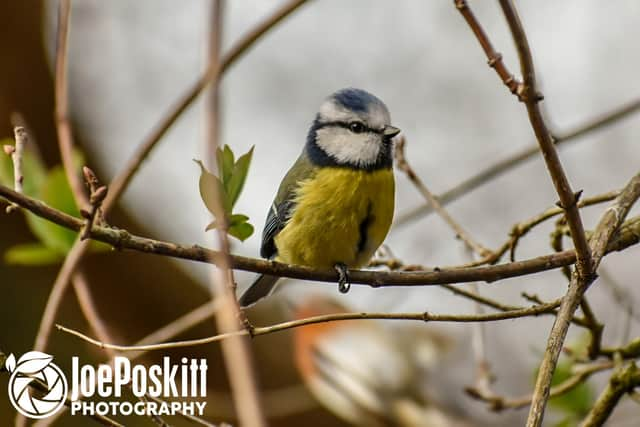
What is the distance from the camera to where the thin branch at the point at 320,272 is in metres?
0.88

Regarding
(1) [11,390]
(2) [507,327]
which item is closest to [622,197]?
(1) [11,390]

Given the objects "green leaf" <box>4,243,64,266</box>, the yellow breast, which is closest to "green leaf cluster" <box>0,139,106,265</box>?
"green leaf" <box>4,243,64,266</box>

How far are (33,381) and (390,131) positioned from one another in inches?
36.5

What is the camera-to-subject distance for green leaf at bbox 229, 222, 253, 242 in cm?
114

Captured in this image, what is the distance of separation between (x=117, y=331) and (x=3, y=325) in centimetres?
38

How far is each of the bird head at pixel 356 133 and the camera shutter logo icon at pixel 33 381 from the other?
0.76m

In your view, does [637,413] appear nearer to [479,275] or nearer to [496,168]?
[496,168]

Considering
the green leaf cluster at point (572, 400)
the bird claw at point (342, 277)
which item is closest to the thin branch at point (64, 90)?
the bird claw at point (342, 277)

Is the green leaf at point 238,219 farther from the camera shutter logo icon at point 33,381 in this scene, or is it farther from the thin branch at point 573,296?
the thin branch at point 573,296

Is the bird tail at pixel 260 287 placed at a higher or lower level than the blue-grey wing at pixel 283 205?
lower

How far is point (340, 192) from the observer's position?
170 centimetres

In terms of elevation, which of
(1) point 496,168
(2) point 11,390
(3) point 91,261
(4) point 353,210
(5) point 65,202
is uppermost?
(3) point 91,261

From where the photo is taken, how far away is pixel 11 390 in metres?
1.24

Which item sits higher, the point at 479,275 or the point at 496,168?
the point at 496,168
